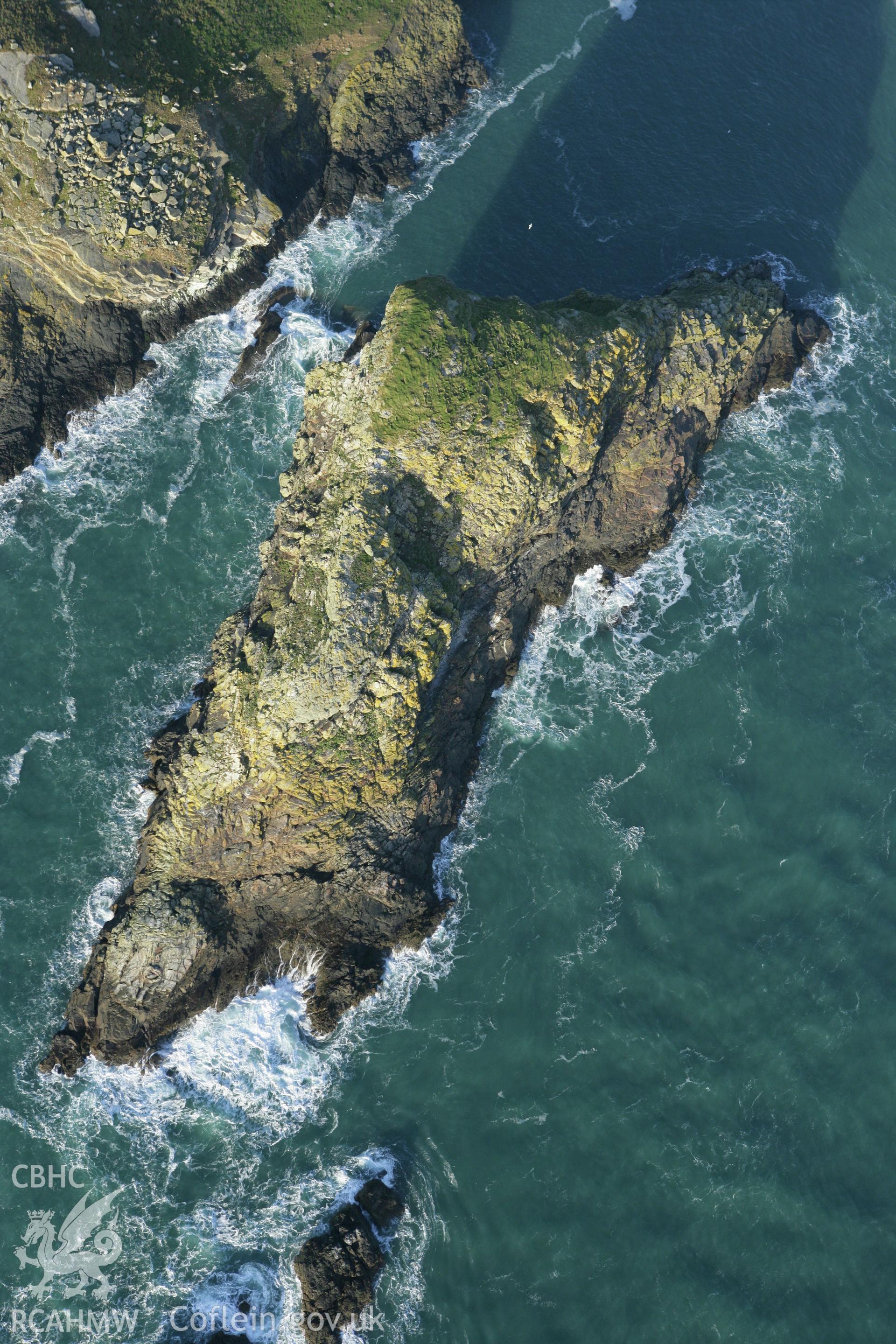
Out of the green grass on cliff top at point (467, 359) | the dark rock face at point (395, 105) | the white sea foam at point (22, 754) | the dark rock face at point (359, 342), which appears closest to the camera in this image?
the green grass on cliff top at point (467, 359)

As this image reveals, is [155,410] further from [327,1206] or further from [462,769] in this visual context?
[327,1206]


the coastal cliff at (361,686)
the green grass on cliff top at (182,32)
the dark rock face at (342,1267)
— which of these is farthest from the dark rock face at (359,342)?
the dark rock face at (342,1267)

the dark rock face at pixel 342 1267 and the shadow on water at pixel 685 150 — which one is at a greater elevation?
the shadow on water at pixel 685 150

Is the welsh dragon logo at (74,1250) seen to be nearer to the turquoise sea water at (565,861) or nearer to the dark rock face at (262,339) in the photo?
the turquoise sea water at (565,861)

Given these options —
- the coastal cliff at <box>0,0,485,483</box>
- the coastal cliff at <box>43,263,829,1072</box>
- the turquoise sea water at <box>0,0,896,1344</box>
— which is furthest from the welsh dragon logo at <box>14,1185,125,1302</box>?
the coastal cliff at <box>0,0,485,483</box>

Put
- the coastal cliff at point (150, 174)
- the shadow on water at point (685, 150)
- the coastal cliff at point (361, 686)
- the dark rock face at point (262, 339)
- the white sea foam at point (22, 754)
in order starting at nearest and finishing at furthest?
the coastal cliff at point (361, 686) → the white sea foam at point (22, 754) → the coastal cliff at point (150, 174) → the dark rock face at point (262, 339) → the shadow on water at point (685, 150)

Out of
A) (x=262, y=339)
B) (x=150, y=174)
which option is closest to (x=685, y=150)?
(x=262, y=339)
